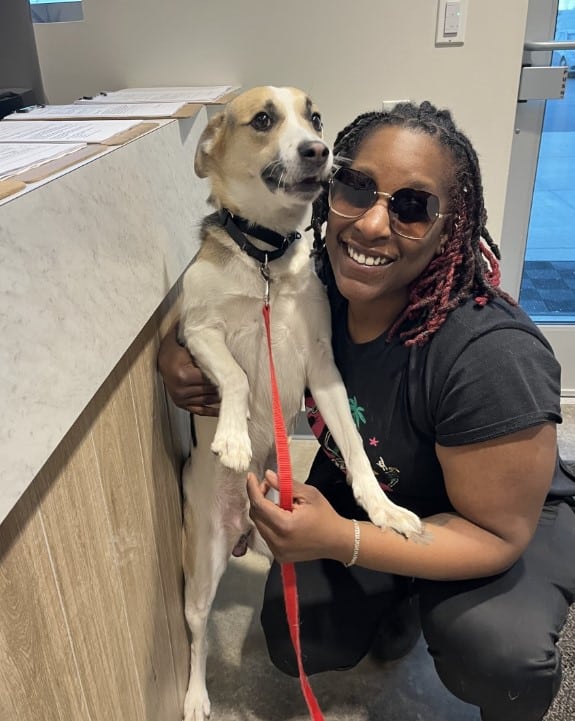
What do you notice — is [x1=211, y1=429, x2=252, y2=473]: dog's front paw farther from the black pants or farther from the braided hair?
the black pants

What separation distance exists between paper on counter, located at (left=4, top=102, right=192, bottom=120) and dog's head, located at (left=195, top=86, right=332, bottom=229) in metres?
0.16

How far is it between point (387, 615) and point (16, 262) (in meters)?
1.20

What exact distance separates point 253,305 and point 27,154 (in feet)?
1.64

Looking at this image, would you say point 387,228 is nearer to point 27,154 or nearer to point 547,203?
point 27,154

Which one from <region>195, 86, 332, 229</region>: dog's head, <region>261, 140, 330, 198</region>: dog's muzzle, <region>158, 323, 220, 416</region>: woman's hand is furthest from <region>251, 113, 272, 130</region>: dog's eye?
<region>158, 323, 220, 416</region>: woman's hand

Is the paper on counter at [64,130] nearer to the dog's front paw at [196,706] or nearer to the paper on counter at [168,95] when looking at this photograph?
the paper on counter at [168,95]

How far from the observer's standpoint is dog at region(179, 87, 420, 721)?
3.76 feet

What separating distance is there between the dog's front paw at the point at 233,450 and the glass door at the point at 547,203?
5.84 ft

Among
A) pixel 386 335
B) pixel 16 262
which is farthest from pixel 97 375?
pixel 386 335

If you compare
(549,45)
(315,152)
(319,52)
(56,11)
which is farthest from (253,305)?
(549,45)

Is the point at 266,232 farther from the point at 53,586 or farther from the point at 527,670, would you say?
the point at 527,670

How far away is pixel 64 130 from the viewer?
1.11m

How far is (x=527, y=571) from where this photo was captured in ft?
3.76

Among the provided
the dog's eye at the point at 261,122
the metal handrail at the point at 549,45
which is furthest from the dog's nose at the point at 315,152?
the metal handrail at the point at 549,45
